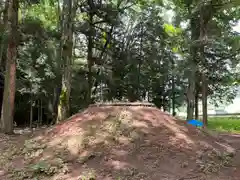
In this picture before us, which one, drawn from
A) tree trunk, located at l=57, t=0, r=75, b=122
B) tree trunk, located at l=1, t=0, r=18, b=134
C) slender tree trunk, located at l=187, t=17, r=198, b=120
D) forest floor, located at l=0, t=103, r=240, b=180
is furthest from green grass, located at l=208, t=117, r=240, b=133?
tree trunk, located at l=1, t=0, r=18, b=134

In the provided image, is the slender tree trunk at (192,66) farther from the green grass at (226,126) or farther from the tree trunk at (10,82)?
the tree trunk at (10,82)

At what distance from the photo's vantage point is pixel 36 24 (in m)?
11.2

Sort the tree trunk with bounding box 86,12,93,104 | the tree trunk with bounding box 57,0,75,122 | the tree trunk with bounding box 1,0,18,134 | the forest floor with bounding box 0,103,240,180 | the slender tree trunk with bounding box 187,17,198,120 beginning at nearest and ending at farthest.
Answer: the forest floor with bounding box 0,103,240,180, the tree trunk with bounding box 1,0,18,134, the tree trunk with bounding box 57,0,75,122, the slender tree trunk with bounding box 187,17,198,120, the tree trunk with bounding box 86,12,93,104

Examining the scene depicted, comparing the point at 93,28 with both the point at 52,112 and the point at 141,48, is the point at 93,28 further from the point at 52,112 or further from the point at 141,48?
the point at 52,112

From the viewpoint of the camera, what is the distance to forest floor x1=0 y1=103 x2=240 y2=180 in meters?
4.39

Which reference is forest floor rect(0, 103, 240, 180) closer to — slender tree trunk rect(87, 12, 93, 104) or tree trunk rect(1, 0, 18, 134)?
tree trunk rect(1, 0, 18, 134)

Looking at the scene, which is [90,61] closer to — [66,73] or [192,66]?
[192,66]

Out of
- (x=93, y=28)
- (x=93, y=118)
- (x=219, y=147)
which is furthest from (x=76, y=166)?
(x=93, y=28)

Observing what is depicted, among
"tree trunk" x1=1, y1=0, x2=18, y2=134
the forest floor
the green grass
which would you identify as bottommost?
the green grass

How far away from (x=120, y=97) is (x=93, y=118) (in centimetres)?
1006

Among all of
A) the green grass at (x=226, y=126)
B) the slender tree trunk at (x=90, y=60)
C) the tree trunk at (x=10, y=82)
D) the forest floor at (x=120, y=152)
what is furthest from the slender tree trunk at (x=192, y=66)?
the tree trunk at (x=10, y=82)

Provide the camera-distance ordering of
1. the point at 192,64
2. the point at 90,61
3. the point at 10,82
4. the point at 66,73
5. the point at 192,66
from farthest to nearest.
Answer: the point at 90,61, the point at 192,64, the point at 192,66, the point at 66,73, the point at 10,82

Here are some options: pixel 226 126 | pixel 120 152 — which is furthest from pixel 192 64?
pixel 120 152

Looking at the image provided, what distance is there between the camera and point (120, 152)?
4.93 m
